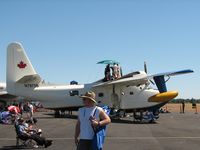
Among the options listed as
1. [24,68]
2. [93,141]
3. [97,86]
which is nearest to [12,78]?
[24,68]

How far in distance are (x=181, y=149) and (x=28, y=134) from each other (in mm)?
4772

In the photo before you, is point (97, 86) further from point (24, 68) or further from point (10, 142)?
point (10, 142)

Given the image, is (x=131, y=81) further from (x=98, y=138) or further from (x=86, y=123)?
(x=98, y=138)

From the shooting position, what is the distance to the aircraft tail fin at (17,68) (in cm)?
3089

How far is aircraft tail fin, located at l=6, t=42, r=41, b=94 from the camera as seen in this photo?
30.9 m

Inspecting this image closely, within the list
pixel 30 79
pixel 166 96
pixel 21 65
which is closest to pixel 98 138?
pixel 166 96

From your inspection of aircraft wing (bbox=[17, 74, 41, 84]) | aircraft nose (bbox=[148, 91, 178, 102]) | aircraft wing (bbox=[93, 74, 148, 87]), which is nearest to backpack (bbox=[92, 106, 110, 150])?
aircraft nose (bbox=[148, 91, 178, 102])

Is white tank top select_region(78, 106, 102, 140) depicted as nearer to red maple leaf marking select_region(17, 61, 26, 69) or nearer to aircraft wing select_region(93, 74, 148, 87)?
aircraft wing select_region(93, 74, 148, 87)

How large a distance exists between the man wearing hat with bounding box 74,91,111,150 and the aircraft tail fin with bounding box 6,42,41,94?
23139 mm

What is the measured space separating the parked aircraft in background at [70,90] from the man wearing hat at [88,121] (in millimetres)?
22701

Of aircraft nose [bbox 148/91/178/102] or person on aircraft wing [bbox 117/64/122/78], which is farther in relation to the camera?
person on aircraft wing [bbox 117/64/122/78]

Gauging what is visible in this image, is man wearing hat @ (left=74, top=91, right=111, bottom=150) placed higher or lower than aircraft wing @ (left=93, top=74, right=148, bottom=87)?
lower

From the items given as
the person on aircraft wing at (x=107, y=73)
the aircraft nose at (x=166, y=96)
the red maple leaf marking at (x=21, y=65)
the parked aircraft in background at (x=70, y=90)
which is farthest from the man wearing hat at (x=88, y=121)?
the red maple leaf marking at (x=21, y=65)

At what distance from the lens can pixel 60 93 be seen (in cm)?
3167
